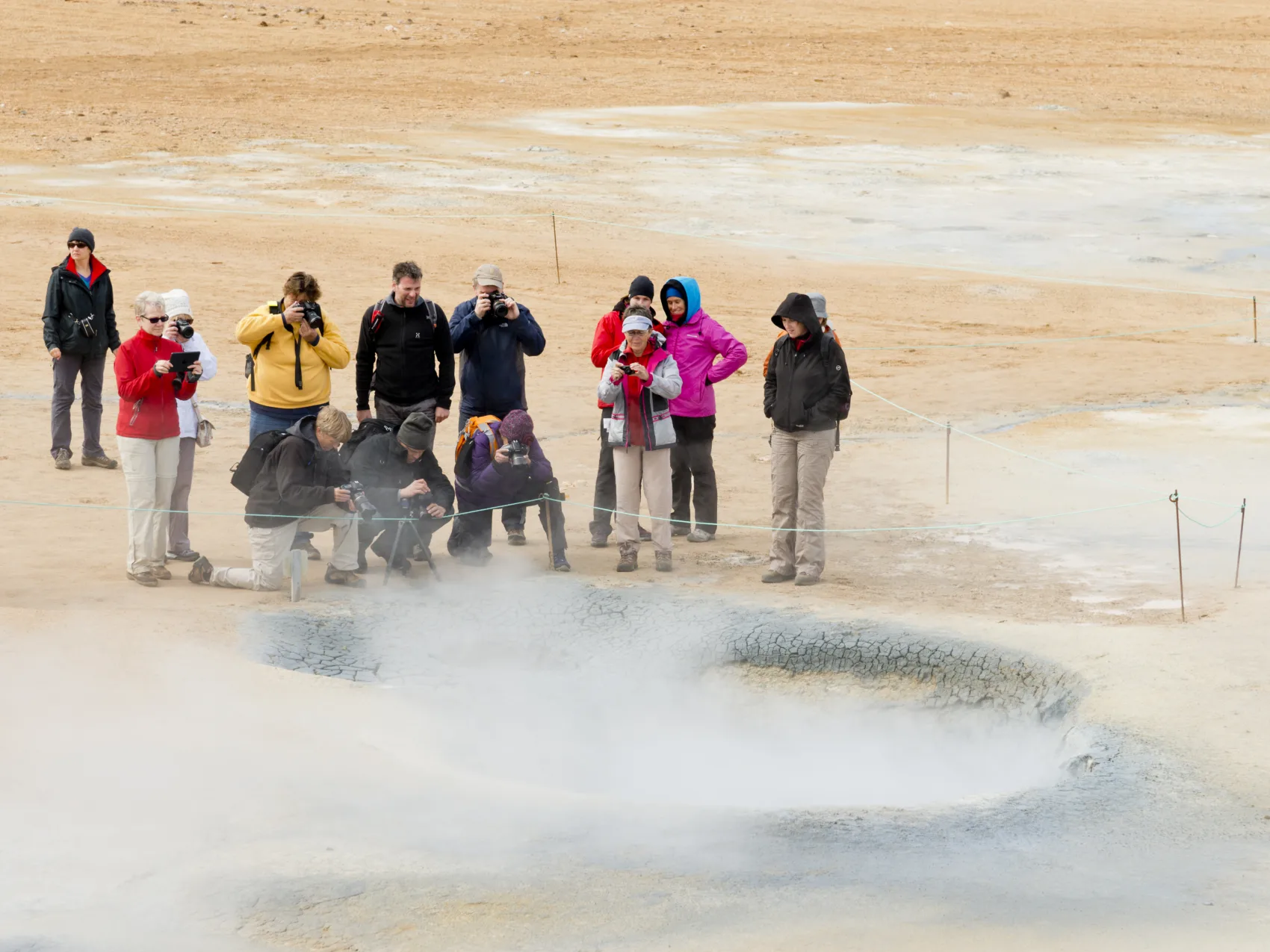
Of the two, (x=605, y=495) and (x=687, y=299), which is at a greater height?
(x=687, y=299)

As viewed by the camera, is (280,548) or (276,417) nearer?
(280,548)

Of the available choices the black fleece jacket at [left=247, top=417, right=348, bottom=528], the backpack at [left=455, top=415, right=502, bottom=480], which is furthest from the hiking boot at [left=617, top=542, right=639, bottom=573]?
the black fleece jacket at [left=247, top=417, right=348, bottom=528]

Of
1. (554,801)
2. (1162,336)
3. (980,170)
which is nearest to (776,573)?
(554,801)

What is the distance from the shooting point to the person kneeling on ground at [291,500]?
8680mm

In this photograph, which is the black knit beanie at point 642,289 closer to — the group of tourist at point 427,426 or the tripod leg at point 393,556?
the group of tourist at point 427,426

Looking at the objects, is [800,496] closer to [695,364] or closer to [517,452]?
[695,364]

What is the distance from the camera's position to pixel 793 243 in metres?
20.7

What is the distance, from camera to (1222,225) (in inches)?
855

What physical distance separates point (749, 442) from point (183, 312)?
17.5 feet

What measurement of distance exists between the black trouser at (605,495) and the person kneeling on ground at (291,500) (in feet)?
5.54

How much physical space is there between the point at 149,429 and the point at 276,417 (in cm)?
72

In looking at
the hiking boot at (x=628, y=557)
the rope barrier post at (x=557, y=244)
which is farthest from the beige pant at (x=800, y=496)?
the rope barrier post at (x=557, y=244)

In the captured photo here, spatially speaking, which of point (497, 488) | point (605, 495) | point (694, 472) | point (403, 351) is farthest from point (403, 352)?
point (694, 472)

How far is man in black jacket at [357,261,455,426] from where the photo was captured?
30.5 ft
